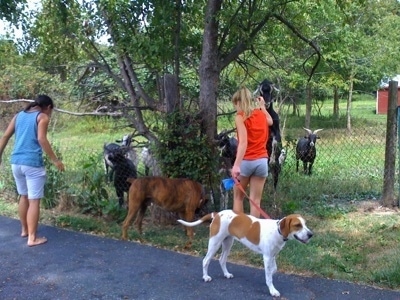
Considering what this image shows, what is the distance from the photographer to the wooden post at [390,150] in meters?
8.05

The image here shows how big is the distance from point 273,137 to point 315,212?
4.21 ft

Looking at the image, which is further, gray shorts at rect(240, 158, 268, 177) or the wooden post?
the wooden post

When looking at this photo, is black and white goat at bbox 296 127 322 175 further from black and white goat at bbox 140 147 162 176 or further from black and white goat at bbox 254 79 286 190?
black and white goat at bbox 140 147 162 176

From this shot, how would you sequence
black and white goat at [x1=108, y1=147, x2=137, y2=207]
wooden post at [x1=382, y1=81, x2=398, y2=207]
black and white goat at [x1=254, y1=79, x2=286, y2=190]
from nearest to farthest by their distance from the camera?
1. black and white goat at [x1=254, y1=79, x2=286, y2=190]
2. wooden post at [x1=382, y1=81, x2=398, y2=207]
3. black and white goat at [x1=108, y1=147, x2=137, y2=207]

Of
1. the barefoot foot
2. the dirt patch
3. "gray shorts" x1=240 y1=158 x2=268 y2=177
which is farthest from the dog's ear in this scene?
the dirt patch

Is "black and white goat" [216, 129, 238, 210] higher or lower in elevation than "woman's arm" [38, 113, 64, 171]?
lower

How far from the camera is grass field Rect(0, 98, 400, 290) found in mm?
5824

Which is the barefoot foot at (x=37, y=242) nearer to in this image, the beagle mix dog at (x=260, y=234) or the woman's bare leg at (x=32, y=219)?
the woman's bare leg at (x=32, y=219)

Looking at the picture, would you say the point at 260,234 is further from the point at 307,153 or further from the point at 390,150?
the point at 307,153

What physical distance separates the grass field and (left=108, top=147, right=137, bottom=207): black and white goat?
167mm

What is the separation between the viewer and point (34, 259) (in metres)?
6.15

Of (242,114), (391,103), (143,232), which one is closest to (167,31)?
(242,114)

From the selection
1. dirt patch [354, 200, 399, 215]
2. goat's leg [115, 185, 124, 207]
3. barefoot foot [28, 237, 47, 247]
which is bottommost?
dirt patch [354, 200, 399, 215]

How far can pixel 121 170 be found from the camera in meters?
8.30
